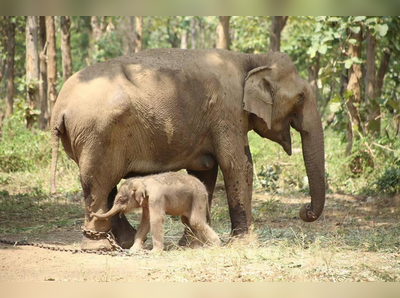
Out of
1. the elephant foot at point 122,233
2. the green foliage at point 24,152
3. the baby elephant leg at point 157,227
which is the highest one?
the baby elephant leg at point 157,227

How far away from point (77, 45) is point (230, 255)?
33.9 m

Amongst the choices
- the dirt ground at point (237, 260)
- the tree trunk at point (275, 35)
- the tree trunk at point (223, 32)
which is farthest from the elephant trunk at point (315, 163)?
the tree trunk at point (275, 35)

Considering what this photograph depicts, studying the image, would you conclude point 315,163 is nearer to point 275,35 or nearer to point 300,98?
point 300,98

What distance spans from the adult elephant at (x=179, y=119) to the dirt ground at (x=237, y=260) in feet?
2.06

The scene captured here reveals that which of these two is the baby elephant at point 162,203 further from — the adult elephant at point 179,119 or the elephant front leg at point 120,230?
the elephant front leg at point 120,230

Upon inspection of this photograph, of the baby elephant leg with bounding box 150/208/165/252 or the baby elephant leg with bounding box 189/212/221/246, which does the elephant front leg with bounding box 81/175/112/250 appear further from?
the baby elephant leg with bounding box 189/212/221/246

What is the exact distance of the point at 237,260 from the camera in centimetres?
710

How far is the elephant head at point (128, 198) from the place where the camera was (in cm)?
784

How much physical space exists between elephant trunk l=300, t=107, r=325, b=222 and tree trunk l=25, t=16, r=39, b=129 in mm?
10306

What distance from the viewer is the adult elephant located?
799 centimetres

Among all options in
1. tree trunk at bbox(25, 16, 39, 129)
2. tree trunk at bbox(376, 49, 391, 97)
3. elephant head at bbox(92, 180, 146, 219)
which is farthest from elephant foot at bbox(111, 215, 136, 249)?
tree trunk at bbox(25, 16, 39, 129)

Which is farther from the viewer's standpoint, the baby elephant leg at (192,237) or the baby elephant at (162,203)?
the baby elephant leg at (192,237)

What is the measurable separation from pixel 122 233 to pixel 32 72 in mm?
10935

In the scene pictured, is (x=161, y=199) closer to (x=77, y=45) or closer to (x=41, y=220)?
(x=41, y=220)
